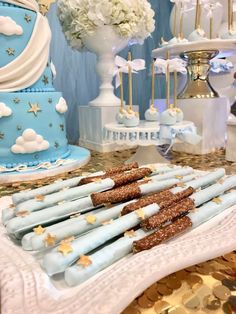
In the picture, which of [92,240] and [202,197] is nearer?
[92,240]

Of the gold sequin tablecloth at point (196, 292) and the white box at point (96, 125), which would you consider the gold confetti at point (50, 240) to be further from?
the white box at point (96, 125)

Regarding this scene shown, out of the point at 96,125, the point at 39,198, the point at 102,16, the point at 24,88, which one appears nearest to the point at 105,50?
the point at 102,16

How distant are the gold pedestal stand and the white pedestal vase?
25cm

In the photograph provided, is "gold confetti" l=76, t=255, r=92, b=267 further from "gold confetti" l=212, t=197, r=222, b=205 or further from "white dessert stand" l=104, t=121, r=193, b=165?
"white dessert stand" l=104, t=121, r=193, b=165

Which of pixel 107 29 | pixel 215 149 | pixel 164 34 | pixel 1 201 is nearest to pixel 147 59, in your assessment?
pixel 164 34

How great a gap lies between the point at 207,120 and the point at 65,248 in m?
0.83

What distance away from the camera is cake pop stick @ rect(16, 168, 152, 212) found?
0.44 meters

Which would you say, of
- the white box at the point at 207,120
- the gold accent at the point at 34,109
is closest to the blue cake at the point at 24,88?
the gold accent at the point at 34,109

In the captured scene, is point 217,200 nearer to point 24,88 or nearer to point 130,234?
point 130,234

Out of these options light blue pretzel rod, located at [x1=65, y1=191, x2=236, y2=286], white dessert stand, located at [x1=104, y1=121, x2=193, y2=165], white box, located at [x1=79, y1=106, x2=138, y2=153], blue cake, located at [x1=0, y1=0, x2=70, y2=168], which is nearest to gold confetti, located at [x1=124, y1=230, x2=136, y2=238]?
light blue pretzel rod, located at [x1=65, y1=191, x2=236, y2=286]

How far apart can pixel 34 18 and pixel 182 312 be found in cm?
84

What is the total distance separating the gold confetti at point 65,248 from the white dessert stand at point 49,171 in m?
0.50

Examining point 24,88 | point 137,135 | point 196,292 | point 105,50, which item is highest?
point 105,50

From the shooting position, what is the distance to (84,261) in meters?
0.33
